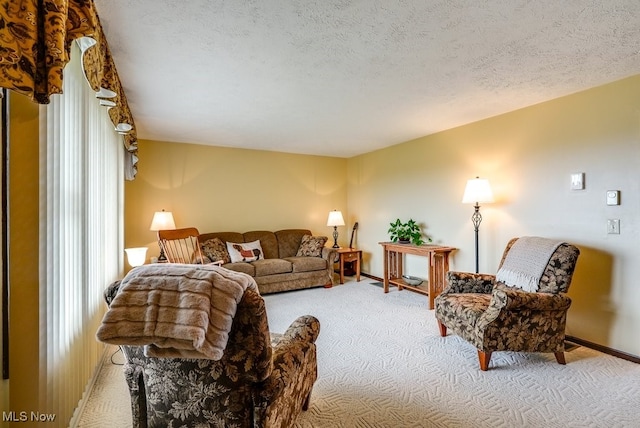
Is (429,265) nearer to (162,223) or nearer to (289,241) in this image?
(289,241)

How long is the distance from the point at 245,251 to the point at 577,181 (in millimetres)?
4048

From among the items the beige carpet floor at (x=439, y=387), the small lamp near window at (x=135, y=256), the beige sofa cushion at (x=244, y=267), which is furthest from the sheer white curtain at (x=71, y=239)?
the beige sofa cushion at (x=244, y=267)

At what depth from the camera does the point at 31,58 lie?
2.80 ft

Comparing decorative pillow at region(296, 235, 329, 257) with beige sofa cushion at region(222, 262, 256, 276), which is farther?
decorative pillow at region(296, 235, 329, 257)

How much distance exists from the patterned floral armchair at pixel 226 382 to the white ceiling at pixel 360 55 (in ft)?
5.02

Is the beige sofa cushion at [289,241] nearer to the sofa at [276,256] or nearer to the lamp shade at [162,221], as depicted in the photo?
the sofa at [276,256]

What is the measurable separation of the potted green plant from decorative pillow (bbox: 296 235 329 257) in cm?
119

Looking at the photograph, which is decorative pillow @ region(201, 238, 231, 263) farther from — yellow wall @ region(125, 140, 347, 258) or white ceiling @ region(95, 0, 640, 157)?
white ceiling @ region(95, 0, 640, 157)

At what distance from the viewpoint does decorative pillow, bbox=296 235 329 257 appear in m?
5.16

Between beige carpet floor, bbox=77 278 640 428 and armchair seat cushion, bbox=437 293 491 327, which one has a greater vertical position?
armchair seat cushion, bbox=437 293 491 327

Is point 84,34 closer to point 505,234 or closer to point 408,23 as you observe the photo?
point 408,23

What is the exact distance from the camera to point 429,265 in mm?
3852

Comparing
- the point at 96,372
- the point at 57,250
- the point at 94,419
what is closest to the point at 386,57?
the point at 57,250

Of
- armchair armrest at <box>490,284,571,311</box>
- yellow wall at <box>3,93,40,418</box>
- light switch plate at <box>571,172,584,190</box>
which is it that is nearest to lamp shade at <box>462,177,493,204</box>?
light switch plate at <box>571,172,584,190</box>
